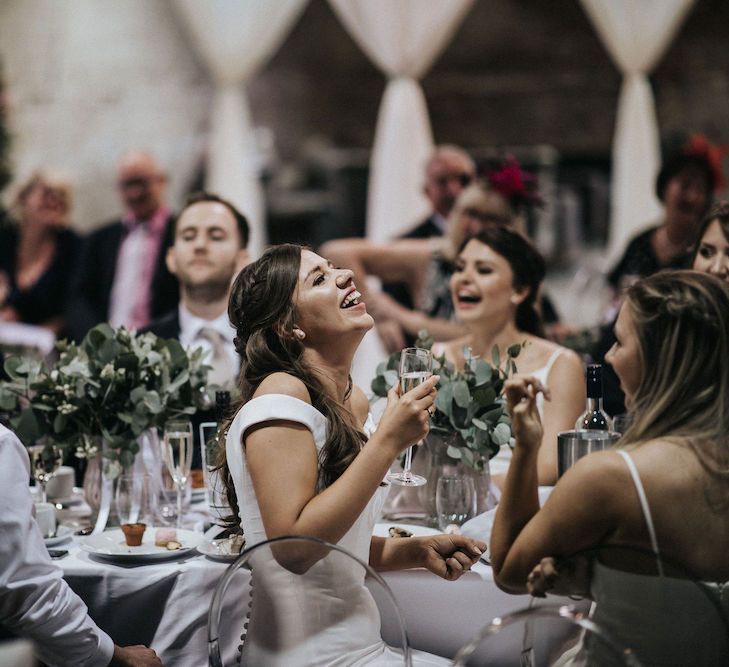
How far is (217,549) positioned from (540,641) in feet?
3.21

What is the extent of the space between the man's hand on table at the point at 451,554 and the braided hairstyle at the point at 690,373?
51 cm

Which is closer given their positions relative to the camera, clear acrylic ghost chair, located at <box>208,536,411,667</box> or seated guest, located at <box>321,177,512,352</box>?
clear acrylic ghost chair, located at <box>208,536,411,667</box>

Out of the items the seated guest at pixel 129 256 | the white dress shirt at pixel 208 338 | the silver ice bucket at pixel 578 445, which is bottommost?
the silver ice bucket at pixel 578 445

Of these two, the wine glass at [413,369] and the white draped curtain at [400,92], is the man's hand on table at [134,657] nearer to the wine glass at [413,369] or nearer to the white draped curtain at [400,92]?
the wine glass at [413,369]

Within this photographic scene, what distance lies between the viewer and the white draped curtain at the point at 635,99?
6656 mm

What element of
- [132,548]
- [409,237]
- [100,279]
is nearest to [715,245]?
[132,548]

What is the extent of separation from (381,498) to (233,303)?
1.64 ft

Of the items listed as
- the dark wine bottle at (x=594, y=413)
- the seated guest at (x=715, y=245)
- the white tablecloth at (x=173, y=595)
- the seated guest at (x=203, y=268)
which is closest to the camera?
the white tablecloth at (x=173, y=595)

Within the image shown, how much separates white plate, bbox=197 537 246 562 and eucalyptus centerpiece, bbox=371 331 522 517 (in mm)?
528

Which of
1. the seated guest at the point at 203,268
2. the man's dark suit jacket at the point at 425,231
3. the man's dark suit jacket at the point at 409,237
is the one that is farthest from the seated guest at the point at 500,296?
the man's dark suit jacket at the point at 425,231

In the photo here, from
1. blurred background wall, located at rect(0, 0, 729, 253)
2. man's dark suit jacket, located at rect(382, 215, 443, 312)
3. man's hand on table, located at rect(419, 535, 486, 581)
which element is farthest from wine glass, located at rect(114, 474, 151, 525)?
blurred background wall, located at rect(0, 0, 729, 253)

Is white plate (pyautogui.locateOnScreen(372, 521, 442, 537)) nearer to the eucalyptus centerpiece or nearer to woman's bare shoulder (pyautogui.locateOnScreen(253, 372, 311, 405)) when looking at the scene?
the eucalyptus centerpiece

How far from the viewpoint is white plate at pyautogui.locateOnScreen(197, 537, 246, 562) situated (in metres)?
2.18

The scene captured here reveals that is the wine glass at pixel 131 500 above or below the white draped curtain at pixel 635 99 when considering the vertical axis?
below
